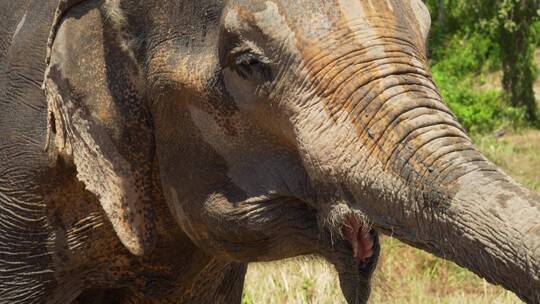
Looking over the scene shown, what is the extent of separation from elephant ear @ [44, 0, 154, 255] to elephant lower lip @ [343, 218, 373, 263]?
62 cm

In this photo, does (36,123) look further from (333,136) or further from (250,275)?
(250,275)

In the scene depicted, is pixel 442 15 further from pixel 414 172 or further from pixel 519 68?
pixel 414 172

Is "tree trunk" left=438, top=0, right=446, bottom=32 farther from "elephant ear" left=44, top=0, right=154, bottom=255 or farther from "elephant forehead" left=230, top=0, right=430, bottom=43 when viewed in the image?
"elephant forehead" left=230, top=0, right=430, bottom=43

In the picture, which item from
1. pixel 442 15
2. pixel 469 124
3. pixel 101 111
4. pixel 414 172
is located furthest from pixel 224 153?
pixel 442 15

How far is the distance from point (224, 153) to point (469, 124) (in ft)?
32.0

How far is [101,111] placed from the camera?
2.55m

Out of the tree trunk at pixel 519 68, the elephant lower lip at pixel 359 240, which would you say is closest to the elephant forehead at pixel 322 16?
the elephant lower lip at pixel 359 240

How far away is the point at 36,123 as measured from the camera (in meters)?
2.73

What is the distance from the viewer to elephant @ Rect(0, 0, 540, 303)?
1854 mm

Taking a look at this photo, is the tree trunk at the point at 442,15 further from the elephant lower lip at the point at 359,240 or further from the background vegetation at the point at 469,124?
→ the elephant lower lip at the point at 359,240

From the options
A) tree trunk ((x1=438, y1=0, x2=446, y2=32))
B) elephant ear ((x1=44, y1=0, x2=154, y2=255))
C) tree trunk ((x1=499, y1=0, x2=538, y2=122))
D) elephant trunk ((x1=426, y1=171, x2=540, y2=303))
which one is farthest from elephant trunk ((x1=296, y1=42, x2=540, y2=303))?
tree trunk ((x1=438, y1=0, x2=446, y2=32))

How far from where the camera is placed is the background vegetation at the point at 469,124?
466 cm

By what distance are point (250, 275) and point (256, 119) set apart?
8.80 feet

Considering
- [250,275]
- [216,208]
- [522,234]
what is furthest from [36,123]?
[250,275]
